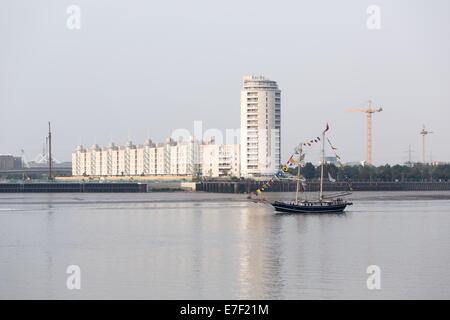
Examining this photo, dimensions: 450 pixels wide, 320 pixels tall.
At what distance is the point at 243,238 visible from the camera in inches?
2857

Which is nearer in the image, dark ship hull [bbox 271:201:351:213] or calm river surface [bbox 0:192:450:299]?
calm river surface [bbox 0:192:450:299]

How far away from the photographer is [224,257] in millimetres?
58375

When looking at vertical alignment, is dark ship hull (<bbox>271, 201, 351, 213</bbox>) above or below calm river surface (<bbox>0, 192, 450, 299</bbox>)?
above

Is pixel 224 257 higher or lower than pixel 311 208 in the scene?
lower

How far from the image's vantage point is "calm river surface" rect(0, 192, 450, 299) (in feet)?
145

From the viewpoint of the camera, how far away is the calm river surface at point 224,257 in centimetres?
4419

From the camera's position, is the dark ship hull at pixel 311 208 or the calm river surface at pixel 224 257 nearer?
the calm river surface at pixel 224 257

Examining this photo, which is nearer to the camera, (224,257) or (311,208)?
(224,257)

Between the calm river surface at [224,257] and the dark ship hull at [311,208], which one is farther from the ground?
the dark ship hull at [311,208]

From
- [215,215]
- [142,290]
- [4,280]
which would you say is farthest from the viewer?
[215,215]

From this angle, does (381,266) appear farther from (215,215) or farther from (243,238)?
(215,215)

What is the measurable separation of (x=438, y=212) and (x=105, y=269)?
72414 mm
